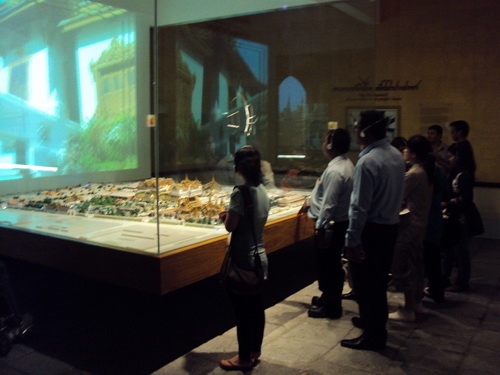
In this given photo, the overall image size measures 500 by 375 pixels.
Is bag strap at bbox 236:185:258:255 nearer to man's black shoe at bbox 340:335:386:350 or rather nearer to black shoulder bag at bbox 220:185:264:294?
black shoulder bag at bbox 220:185:264:294

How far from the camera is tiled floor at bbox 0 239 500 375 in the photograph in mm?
3260

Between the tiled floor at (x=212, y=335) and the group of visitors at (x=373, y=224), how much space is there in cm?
17

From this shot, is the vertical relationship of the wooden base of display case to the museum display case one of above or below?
below

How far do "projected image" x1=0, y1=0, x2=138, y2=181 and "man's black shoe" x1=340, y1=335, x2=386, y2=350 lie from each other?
3.94 metres

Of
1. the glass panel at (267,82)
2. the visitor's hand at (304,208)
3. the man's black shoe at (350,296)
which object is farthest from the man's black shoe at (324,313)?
the glass panel at (267,82)

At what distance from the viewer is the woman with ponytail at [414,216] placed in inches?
151

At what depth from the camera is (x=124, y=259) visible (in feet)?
11.4

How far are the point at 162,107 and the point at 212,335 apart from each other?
136 inches

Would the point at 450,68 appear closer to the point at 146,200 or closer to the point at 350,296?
the point at 350,296

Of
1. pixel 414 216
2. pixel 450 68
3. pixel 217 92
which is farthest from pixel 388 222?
pixel 450 68

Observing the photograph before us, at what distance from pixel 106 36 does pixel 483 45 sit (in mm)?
4813

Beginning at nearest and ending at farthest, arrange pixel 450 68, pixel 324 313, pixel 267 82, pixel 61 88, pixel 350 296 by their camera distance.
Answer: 1. pixel 324 313
2. pixel 350 296
3. pixel 61 88
4. pixel 267 82
5. pixel 450 68

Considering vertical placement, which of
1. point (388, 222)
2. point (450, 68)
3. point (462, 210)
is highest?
point (450, 68)

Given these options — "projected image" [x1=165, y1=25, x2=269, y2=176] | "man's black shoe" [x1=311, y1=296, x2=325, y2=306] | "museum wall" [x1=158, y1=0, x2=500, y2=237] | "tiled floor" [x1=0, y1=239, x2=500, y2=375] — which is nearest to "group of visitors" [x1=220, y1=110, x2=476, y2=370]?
"man's black shoe" [x1=311, y1=296, x2=325, y2=306]
